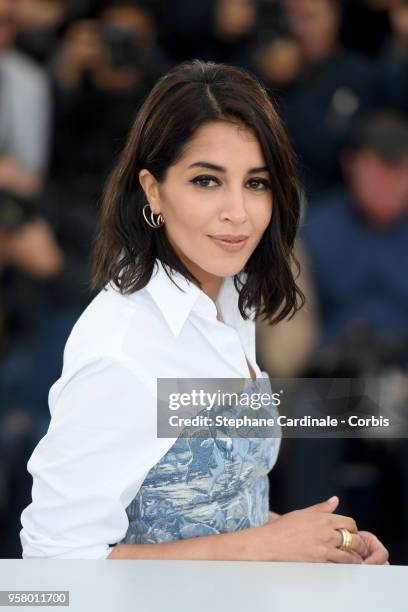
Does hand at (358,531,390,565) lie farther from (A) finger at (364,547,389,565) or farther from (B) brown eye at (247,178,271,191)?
(B) brown eye at (247,178,271,191)

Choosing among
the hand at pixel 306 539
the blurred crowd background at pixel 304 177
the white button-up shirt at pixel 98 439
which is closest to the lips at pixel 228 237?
the white button-up shirt at pixel 98 439

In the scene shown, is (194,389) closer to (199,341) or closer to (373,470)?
(199,341)

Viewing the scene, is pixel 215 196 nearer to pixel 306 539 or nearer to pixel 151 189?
pixel 151 189

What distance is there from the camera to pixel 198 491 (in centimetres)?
110

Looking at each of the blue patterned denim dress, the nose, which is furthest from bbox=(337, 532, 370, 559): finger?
the nose

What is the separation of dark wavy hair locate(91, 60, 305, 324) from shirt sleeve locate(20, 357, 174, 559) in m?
0.12

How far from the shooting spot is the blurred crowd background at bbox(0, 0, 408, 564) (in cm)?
242

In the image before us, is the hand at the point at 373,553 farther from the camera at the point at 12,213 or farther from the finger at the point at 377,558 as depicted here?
the camera at the point at 12,213

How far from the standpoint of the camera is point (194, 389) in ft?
3.63

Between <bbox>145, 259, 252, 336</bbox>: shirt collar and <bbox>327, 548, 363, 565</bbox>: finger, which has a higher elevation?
<bbox>145, 259, 252, 336</bbox>: shirt collar

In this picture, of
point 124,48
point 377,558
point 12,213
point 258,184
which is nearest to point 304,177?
point 12,213

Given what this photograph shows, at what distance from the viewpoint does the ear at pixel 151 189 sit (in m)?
1.15

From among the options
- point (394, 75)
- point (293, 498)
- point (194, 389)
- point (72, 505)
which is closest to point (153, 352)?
point (194, 389)

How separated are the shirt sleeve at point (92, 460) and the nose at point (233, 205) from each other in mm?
187
